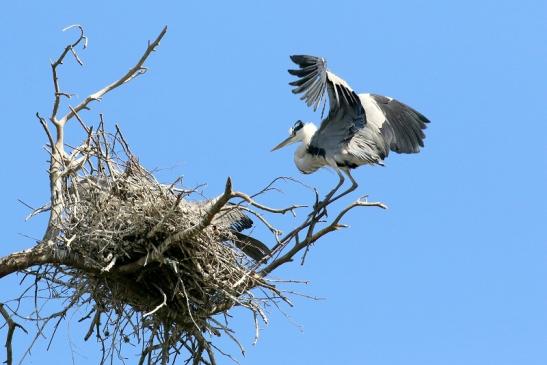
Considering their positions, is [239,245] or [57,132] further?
[239,245]

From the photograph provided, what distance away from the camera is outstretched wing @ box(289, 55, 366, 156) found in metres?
7.68

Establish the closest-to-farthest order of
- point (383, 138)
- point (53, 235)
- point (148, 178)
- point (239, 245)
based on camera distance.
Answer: point (53, 235) < point (148, 178) < point (239, 245) < point (383, 138)

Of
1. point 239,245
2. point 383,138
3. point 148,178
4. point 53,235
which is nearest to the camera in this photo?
point 53,235

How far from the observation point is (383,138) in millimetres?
8508

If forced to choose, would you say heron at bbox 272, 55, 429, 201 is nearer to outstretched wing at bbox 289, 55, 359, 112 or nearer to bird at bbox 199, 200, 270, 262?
outstretched wing at bbox 289, 55, 359, 112

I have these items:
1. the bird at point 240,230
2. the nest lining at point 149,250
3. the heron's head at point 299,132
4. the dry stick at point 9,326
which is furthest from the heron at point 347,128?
the dry stick at point 9,326

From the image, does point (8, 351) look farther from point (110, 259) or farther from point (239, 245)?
point (239, 245)

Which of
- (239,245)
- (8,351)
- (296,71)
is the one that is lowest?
(8,351)

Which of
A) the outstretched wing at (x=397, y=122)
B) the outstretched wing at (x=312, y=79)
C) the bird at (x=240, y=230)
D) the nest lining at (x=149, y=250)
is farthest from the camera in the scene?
the outstretched wing at (x=397, y=122)

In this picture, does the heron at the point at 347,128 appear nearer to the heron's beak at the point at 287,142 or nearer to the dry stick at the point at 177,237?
the heron's beak at the point at 287,142

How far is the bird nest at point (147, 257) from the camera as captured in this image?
6668 millimetres

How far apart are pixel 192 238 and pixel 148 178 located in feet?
1.70

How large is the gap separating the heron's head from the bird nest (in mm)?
1936

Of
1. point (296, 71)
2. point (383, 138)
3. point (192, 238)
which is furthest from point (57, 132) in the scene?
point (383, 138)
